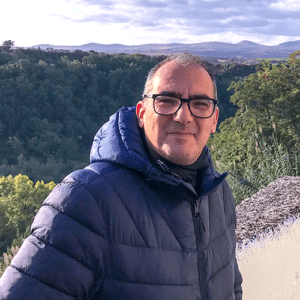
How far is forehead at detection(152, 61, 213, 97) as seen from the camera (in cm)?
140

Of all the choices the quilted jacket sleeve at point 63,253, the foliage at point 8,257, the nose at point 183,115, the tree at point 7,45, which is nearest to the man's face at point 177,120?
the nose at point 183,115

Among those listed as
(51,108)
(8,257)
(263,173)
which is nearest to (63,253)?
(8,257)

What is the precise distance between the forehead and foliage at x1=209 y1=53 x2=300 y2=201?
656cm

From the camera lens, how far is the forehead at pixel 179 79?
140cm

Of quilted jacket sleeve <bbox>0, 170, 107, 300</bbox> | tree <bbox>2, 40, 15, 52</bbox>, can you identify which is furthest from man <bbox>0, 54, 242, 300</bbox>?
tree <bbox>2, 40, 15, 52</bbox>

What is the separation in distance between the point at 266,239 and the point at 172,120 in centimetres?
329

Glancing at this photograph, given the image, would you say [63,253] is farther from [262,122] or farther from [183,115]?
[262,122]

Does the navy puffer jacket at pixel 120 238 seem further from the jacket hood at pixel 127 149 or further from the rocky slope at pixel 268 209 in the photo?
the rocky slope at pixel 268 209

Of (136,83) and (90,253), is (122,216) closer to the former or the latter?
(90,253)

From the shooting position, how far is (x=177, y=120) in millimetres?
1396

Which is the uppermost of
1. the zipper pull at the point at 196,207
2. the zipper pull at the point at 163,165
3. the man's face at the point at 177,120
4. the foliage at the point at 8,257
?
the man's face at the point at 177,120

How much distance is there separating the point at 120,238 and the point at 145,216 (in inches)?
4.4

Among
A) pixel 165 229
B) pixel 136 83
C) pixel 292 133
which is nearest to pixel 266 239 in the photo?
pixel 165 229

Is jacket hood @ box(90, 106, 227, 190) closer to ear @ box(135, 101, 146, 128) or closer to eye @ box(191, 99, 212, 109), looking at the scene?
ear @ box(135, 101, 146, 128)
